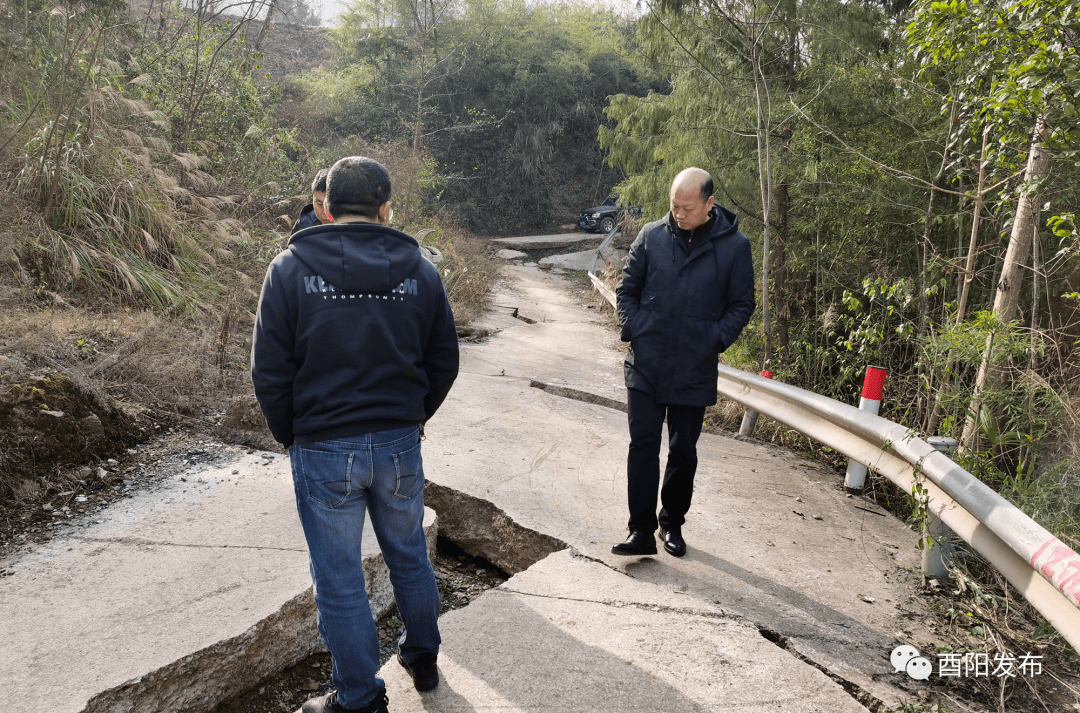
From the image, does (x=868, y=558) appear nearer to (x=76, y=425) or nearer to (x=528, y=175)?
(x=76, y=425)

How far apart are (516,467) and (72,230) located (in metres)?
5.31

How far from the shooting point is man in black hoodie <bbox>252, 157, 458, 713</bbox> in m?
2.18

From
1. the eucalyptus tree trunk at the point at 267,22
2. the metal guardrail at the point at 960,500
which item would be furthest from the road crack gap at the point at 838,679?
the eucalyptus tree trunk at the point at 267,22

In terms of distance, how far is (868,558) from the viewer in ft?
12.9

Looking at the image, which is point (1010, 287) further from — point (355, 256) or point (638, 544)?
point (355, 256)

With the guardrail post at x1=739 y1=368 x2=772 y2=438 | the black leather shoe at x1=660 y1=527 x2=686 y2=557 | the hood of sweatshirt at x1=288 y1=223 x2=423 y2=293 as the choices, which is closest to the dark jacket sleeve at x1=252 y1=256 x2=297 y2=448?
the hood of sweatshirt at x1=288 y1=223 x2=423 y2=293

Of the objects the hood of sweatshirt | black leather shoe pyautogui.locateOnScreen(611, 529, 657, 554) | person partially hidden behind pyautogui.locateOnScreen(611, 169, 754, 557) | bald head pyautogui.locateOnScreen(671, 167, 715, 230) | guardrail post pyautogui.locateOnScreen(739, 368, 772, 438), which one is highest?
bald head pyautogui.locateOnScreen(671, 167, 715, 230)

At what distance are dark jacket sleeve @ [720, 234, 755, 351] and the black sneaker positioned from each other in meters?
1.98

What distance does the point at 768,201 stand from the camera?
7012 mm

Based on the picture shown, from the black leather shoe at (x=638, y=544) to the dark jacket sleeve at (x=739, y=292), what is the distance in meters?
1.00

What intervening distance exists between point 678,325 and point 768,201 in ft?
12.9

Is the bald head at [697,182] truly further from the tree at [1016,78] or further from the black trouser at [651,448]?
the tree at [1016,78]

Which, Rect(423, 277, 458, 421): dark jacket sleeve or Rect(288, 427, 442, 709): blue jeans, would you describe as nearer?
Rect(288, 427, 442, 709): blue jeans

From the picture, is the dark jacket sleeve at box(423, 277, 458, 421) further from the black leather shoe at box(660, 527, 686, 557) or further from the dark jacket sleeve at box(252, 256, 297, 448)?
the black leather shoe at box(660, 527, 686, 557)
